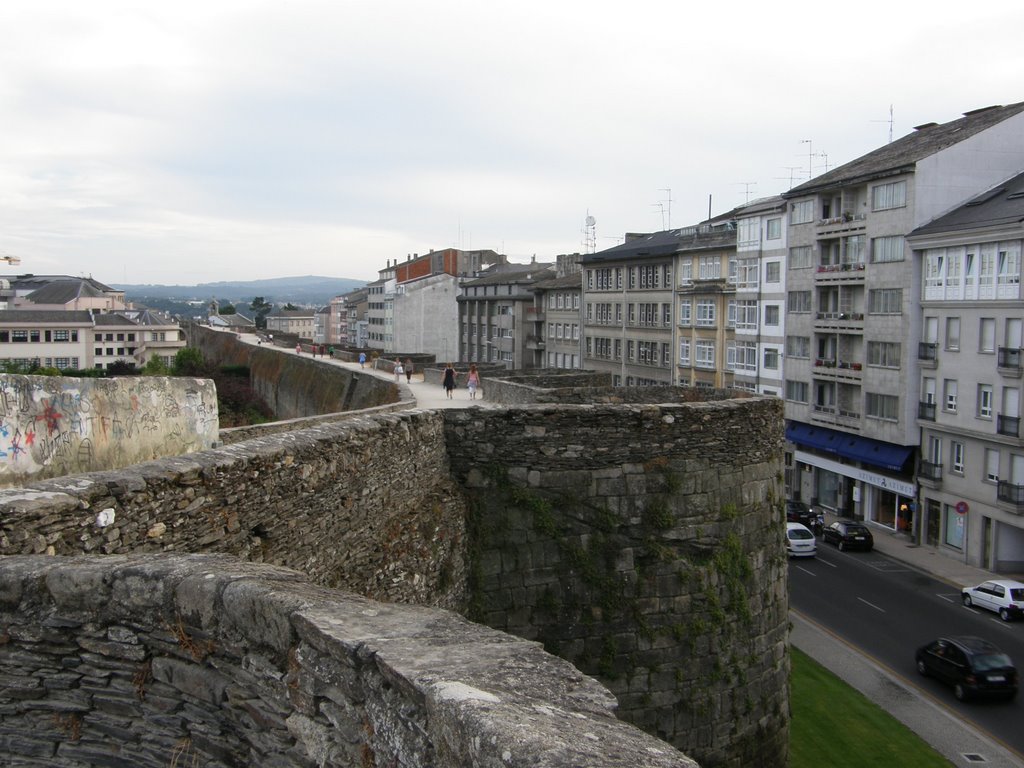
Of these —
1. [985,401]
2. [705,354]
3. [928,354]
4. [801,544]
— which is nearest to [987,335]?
[985,401]

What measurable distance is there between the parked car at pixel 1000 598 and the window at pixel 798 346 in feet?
66.0

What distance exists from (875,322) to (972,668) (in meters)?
24.7

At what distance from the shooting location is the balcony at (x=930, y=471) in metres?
39.4

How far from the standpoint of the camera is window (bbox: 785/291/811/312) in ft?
161

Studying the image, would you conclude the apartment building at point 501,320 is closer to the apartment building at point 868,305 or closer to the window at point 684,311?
the window at point 684,311

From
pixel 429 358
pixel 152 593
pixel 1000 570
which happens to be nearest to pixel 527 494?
pixel 152 593

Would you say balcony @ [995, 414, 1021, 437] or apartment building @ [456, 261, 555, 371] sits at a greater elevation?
apartment building @ [456, 261, 555, 371]

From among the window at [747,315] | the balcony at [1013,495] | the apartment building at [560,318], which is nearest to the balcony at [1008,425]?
the balcony at [1013,495]

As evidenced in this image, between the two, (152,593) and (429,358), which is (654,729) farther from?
(429,358)

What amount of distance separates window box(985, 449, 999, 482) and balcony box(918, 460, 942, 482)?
2.59m

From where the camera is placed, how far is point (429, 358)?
158ft

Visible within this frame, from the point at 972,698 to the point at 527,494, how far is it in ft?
54.4

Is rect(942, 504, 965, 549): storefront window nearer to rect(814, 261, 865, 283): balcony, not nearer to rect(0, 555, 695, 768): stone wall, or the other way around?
rect(814, 261, 865, 283): balcony

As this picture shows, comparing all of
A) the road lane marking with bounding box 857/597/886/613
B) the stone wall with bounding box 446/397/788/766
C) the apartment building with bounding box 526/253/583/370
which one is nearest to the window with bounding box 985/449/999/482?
the road lane marking with bounding box 857/597/886/613
